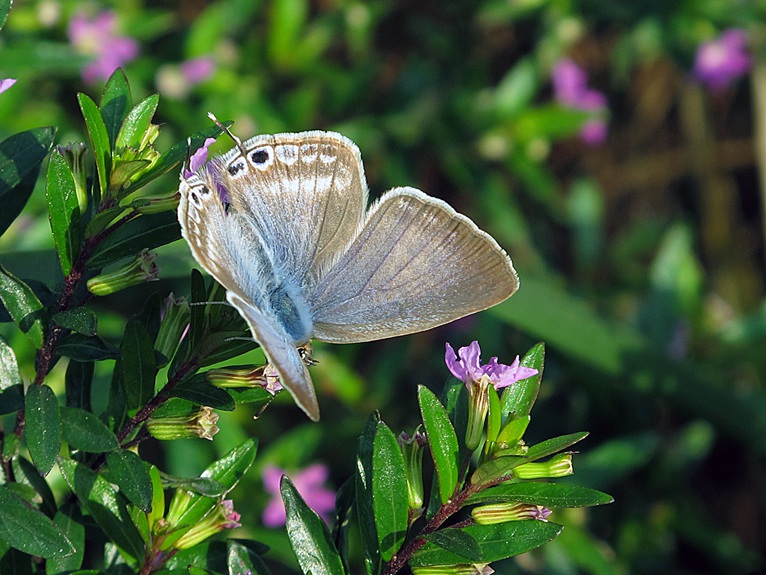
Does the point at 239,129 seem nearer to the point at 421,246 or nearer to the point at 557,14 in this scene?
the point at 557,14

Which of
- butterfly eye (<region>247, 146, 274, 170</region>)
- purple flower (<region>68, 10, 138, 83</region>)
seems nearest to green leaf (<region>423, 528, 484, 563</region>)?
butterfly eye (<region>247, 146, 274, 170</region>)

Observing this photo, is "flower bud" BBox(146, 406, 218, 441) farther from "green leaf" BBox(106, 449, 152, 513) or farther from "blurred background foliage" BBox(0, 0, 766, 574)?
"blurred background foliage" BBox(0, 0, 766, 574)

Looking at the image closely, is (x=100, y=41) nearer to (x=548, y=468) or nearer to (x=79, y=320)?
(x=79, y=320)

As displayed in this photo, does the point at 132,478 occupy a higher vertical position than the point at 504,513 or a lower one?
higher

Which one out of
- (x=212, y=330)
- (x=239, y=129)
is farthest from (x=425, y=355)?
(x=212, y=330)

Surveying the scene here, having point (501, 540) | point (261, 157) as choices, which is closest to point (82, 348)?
point (261, 157)

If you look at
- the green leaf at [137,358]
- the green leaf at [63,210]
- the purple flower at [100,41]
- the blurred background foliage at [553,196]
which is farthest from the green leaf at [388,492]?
the purple flower at [100,41]

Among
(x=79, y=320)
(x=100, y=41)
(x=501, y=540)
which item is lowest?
(x=501, y=540)

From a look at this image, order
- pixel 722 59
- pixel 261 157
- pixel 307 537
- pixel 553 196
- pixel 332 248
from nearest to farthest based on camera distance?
pixel 307 537, pixel 261 157, pixel 332 248, pixel 553 196, pixel 722 59
